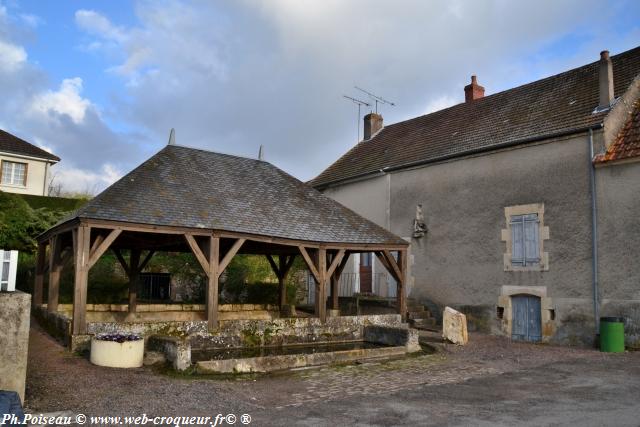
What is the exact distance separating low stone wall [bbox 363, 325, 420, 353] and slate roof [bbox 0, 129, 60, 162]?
19128mm

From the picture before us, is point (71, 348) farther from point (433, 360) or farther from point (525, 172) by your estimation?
point (525, 172)

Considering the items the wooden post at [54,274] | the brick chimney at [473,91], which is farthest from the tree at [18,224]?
the brick chimney at [473,91]

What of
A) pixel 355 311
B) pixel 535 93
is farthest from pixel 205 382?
pixel 535 93

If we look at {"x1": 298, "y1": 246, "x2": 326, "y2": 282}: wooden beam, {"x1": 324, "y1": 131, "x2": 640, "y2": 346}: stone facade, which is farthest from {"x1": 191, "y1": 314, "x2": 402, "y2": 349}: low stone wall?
{"x1": 324, "y1": 131, "x2": 640, "y2": 346}: stone facade

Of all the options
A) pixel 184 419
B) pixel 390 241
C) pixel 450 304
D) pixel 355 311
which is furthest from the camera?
pixel 355 311

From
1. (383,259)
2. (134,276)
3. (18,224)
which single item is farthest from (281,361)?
(18,224)

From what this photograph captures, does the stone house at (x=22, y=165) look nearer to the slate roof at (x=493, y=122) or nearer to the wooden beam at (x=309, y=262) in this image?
the slate roof at (x=493, y=122)

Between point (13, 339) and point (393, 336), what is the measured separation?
7164 mm

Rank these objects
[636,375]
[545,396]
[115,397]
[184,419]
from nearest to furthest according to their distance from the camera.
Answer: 1. [184,419]
2. [115,397]
3. [545,396]
4. [636,375]

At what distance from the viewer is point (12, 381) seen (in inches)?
211

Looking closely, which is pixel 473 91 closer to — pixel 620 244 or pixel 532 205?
pixel 532 205

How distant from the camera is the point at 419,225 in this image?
1523 cm

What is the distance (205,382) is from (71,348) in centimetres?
256

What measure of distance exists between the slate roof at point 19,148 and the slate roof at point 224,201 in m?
15.1
